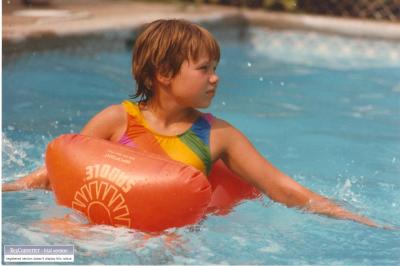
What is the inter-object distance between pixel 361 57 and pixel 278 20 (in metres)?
1.11

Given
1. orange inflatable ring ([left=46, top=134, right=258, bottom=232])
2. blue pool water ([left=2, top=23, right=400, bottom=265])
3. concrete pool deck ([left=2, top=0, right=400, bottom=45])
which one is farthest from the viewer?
concrete pool deck ([left=2, top=0, right=400, bottom=45])

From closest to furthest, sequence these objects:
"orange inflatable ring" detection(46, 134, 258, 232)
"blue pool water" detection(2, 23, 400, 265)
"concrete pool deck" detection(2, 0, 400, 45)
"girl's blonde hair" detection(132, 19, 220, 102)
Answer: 1. "orange inflatable ring" detection(46, 134, 258, 232)
2. "girl's blonde hair" detection(132, 19, 220, 102)
3. "blue pool water" detection(2, 23, 400, 265)
4. "concrete pool deck" detection(2, 0, 400, 45)

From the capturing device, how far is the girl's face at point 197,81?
3.38 metres

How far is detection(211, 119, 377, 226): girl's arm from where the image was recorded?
3496mm

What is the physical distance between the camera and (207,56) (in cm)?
339

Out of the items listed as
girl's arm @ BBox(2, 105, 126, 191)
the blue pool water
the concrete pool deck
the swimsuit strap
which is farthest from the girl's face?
the concrete pool deck

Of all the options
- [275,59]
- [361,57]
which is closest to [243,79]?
[275,59]

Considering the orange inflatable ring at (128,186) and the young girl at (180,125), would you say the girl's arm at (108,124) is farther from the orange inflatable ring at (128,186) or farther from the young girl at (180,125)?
the orange inflatable ring at (128,186)

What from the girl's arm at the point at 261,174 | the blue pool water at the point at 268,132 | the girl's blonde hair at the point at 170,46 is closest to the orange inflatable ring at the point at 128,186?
the blue pool water at the point at 268,132

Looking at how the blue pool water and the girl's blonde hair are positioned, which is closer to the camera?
the girl's blonde hair

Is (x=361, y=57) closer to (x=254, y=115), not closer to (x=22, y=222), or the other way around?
(x=254, y=115)

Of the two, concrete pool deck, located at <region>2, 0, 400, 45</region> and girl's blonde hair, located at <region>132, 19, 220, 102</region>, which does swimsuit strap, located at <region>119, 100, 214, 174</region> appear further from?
concrete pool deck, located at <region>2, 0, 400, 45</region>

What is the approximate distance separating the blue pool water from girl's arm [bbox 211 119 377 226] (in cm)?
18

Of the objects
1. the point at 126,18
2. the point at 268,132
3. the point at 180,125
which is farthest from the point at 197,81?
the point at 126,18
